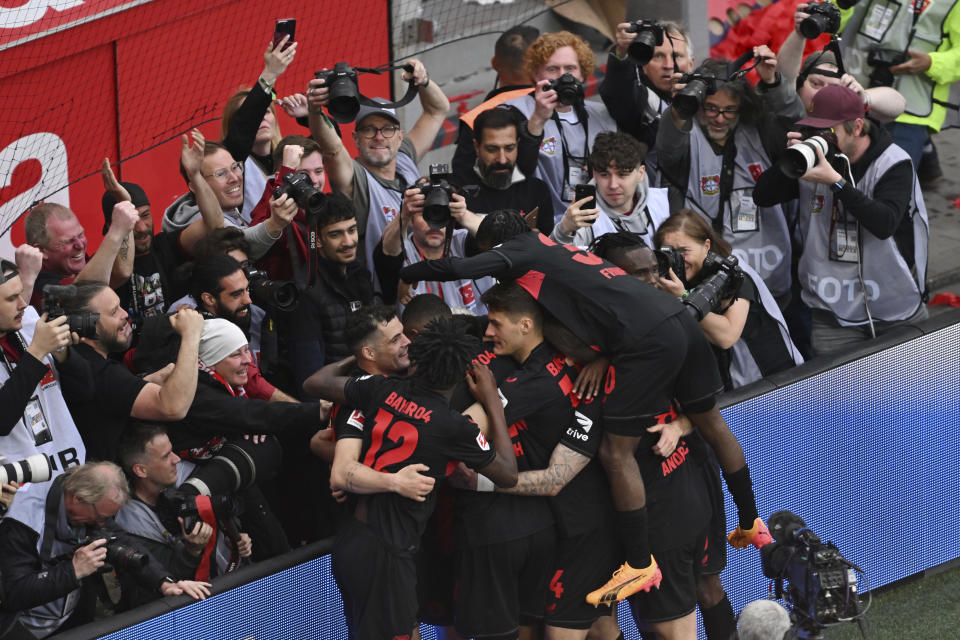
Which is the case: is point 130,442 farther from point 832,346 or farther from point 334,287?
point 832,346

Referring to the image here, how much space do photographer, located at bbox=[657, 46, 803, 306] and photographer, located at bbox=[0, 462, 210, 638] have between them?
3.41 metres

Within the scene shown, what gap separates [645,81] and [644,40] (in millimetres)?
790

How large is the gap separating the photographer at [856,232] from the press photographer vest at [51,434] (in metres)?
3.47

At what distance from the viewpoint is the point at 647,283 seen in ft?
16.0

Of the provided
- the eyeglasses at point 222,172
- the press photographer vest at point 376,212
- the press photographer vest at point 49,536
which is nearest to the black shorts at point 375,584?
the press photographer vest at point 49,536

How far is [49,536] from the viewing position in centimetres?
452

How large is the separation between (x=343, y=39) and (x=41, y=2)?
2.04 meters

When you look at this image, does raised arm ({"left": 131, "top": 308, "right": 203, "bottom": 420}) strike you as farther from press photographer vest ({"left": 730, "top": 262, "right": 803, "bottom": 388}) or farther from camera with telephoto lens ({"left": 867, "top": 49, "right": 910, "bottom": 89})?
camera with telephoto lens ({"left": 867, "top": 49, "right": 910, "bottom": 89})

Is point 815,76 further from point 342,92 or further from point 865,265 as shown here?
point 342,92

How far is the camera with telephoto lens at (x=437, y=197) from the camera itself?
5473mm

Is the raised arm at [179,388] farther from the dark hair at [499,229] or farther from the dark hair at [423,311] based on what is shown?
the dark hair at [499,229]

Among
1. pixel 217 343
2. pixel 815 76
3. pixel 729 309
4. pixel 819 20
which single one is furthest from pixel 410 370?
pixel 815 76

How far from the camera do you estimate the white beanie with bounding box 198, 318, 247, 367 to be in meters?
5.01

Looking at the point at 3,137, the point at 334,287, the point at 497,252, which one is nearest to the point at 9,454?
the point at 334,287
